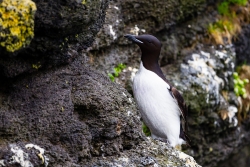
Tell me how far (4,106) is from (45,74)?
42 cm

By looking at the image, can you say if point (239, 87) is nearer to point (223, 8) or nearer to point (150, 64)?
point (223, 8)

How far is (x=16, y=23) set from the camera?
3.07 meters

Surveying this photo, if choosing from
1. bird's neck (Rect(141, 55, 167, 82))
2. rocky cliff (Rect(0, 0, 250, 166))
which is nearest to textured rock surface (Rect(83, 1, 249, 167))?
bird's neck (Rect(141, 55, 167, 82))

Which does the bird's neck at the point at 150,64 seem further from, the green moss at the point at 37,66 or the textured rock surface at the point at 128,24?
the green moss at the point at 37,66

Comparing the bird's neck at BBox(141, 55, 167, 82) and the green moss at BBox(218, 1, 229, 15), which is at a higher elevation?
the green moss at BBox(218, 1, 229, 15)

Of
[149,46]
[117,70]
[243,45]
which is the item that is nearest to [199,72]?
[117,70]

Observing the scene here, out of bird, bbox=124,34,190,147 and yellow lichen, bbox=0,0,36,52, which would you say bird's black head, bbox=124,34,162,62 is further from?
yellow lichen, bbox=0,0,36,52

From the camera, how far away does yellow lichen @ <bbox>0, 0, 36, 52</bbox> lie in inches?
119

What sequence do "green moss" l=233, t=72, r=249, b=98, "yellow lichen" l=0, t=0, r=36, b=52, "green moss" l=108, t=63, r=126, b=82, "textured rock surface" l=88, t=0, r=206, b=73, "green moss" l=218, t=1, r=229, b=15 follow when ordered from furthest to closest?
"green moss" l=218, t=1, r=229, b=15 → "green moss" l=233, t=72, r=249, b=98 → "green moss" l=108, t=63, r=126, b=82 → "textured rock surface" l=88, t=0, r=206, b=73 → "yellow lichen" l=0, t=0, r=36, b=52

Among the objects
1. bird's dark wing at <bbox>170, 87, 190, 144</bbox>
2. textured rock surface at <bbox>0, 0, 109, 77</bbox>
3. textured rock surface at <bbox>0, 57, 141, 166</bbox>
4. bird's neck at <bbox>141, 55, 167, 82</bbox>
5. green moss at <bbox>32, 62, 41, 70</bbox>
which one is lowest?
bird's dark wing at <bbox>170, 87, 190, 144</bbox>

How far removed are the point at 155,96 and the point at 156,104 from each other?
4.0 inches

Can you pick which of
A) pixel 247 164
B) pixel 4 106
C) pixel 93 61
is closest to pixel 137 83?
pixel 93 61

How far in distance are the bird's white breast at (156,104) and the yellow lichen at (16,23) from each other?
266cm

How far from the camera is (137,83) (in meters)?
5.74
